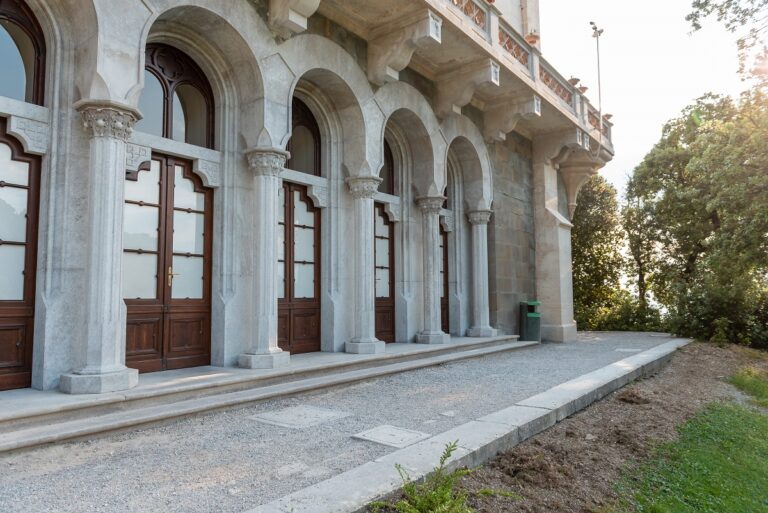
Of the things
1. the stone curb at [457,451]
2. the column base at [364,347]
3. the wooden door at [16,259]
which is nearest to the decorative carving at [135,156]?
the wooden door at [16,259]

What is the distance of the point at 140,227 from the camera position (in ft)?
22.0

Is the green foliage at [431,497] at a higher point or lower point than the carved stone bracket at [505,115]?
lower

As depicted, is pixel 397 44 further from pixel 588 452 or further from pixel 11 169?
pixel 588 452

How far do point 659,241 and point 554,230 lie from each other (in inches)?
414

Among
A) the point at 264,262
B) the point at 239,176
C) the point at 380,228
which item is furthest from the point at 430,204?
the point at 264,262

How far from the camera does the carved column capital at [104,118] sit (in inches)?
220

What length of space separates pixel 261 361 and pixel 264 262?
4.53ft

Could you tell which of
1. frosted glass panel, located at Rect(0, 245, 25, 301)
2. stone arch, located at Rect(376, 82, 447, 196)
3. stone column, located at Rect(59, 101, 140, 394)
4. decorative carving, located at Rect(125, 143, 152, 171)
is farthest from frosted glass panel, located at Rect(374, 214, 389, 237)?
frosted glass panel, located at Rect(0, 245, 25, 301)

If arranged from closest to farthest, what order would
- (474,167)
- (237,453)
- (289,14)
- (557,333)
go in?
(237,453) < (289,14) < (474,167) < (557,333)

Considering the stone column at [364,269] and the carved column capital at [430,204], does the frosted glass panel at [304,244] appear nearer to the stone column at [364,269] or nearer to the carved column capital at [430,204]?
the stone column at [364,269]

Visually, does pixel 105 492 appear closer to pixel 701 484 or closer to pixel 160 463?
pixel 160 463

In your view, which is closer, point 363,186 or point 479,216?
point 363,186

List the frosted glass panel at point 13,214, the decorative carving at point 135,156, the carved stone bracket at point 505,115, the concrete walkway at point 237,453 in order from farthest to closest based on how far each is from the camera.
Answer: the carved stone bracket at point 505,115 < the decorative carving at point 135,156 < the frosted glass panel at point 13,214 < the concrete walkway at point 237,453

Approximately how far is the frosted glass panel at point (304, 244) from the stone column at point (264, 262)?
147 centimetres
